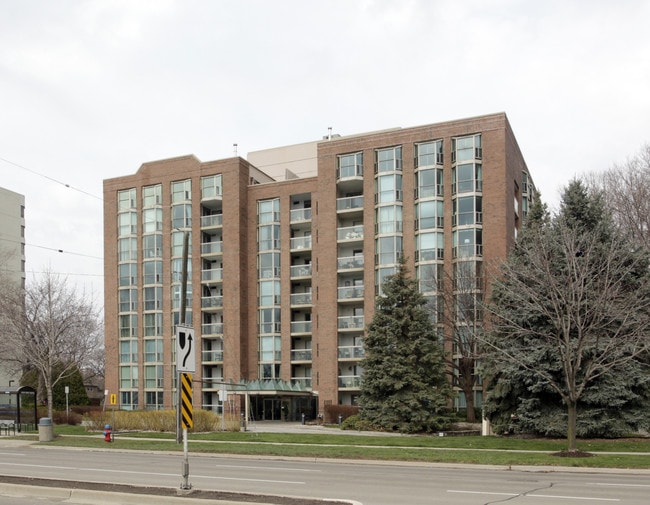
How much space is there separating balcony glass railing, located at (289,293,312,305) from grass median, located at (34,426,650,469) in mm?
20553

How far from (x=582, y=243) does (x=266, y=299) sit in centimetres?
3044

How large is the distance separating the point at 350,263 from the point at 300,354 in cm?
829

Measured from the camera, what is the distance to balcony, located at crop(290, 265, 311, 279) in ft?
179

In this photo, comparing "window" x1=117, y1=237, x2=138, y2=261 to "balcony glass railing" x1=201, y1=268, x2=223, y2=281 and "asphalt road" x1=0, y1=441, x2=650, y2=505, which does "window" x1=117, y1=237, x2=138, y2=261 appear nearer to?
"balcony glass railing" x1=201, y1=268, x2=223, y2=281

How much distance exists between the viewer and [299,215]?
5528 centimetres

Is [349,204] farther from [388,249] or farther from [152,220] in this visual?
[152,220]

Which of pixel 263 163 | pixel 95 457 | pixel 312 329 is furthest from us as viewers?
pixel 263 163

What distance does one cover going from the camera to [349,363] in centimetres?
5134

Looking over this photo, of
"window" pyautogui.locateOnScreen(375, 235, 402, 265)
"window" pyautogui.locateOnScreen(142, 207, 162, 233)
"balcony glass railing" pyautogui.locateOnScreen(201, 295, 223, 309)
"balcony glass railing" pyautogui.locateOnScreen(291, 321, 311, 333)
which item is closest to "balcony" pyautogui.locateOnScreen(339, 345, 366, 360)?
"balcony glass railing" pyautogui.locateOnScreen(291, 321, 311, 333)

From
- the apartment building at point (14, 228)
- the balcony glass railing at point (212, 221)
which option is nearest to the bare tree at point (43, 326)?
the balcony glass railing at point (212, 221)

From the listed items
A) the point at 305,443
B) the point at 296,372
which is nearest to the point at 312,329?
the point at 296,372

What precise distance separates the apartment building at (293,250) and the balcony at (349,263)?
13 cm

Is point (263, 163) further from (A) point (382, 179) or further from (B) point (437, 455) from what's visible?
(B) point (437, 455)

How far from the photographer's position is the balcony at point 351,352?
50.5 m
